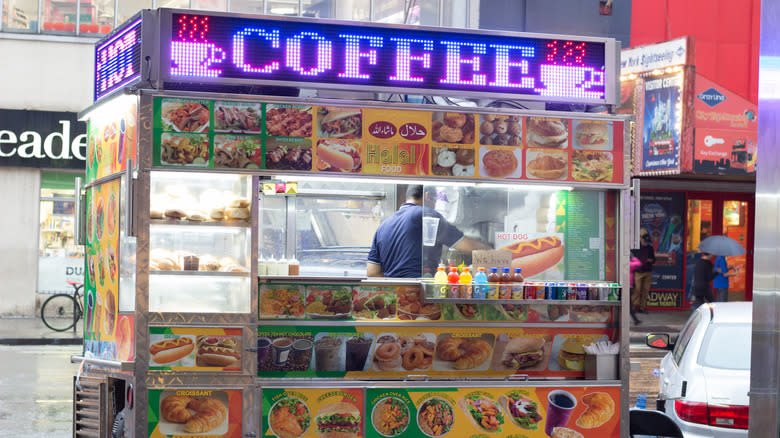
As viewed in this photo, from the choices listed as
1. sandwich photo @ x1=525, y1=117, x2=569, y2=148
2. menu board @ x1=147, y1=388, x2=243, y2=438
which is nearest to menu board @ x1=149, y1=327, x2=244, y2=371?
menu board @ x1=147, y1=388, x2=243, y2=438

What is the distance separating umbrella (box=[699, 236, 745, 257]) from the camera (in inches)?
770

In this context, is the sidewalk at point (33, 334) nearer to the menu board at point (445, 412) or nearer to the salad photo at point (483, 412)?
the menu board at point (445, 412)

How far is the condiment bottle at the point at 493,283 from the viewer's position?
654cm

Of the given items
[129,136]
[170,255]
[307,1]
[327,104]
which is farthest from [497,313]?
[307,1]

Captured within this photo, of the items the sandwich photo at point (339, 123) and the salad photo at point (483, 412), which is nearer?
the sandwich photo at point (339, 123)

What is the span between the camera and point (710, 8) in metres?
22.8

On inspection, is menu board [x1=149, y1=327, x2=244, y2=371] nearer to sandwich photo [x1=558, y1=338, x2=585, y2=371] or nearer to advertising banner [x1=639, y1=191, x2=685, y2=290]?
sandwich photo [x1=558, y1=338, x2=585, y2=371]

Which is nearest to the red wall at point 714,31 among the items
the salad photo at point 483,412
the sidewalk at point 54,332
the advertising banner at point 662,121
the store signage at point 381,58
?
the advertising banner at point 662,121

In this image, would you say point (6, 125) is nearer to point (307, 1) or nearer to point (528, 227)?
point (307, 1)

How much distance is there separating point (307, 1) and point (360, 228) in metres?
A: 12.8

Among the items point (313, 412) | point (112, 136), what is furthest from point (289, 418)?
point (112, 136)

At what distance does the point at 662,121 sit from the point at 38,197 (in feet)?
47.9

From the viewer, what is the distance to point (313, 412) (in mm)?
6289

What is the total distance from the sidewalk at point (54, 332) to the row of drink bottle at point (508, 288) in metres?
12.0
